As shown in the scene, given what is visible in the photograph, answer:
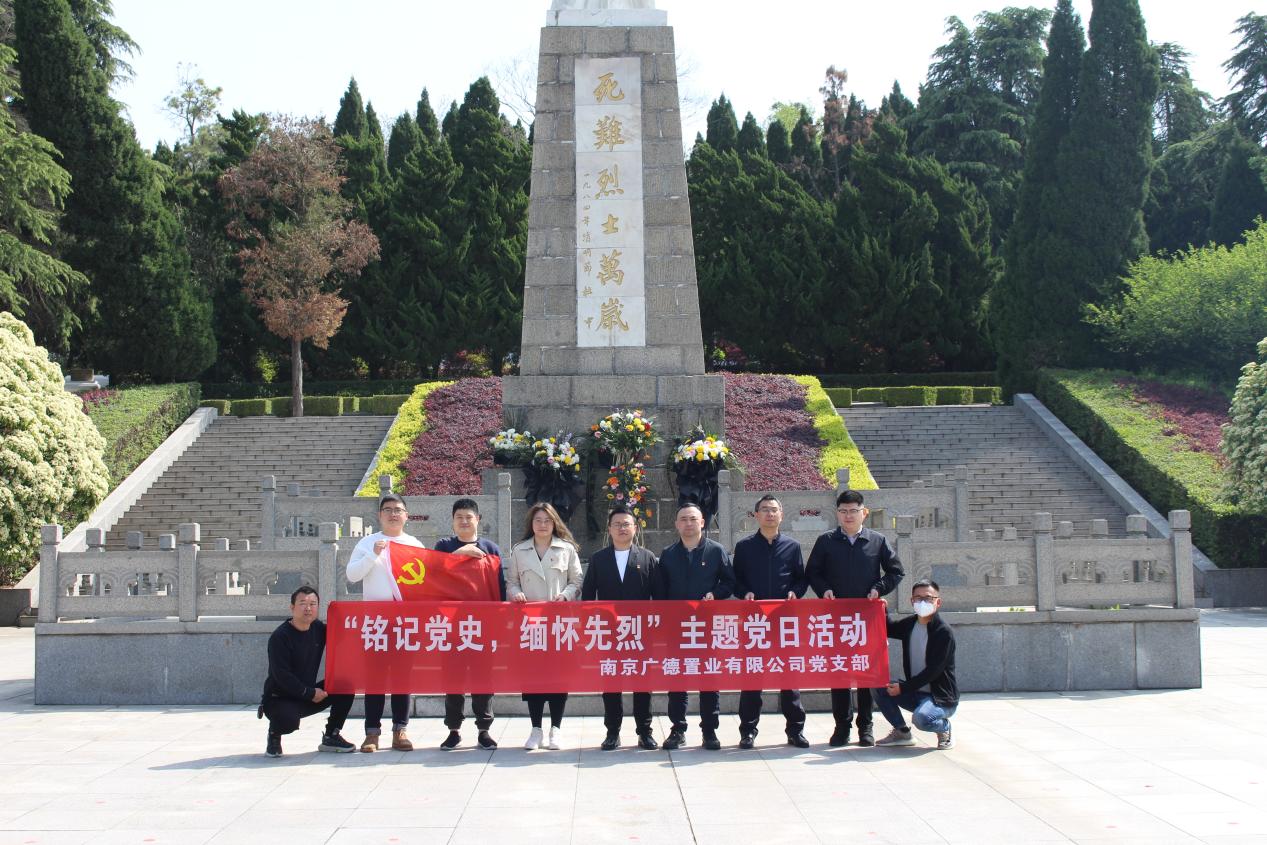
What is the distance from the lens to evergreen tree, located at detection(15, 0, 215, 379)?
70.6 feet

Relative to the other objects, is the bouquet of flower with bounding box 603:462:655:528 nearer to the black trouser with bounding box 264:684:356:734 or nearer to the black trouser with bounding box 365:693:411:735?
the black trouser with bounding box 365:693:411:735

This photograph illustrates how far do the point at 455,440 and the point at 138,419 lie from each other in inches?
199

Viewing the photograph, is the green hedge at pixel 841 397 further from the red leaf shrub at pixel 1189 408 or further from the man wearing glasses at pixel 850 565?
the man wearing glasses at pixel 850 565

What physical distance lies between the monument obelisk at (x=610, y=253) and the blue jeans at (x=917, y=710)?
6589 millimetres

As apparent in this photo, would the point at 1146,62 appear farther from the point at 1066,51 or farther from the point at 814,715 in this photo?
the point at 814,715

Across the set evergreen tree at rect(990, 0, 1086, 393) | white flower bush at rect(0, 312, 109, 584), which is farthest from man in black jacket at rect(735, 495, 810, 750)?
evergreen tree at rect(990, 0, 1086, 393)

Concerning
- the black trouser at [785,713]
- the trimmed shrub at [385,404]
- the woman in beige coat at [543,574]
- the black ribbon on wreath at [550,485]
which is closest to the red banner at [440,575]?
the woman in beige coat at [543,574]

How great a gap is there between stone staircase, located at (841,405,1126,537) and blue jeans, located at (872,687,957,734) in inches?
419

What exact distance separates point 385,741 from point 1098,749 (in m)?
3.45

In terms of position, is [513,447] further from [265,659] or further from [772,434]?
[772,434]

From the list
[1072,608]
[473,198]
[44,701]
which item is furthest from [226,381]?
[1072,608]

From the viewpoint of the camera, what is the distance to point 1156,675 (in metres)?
7.74

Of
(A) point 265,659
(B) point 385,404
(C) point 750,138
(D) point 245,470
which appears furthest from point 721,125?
(A) point 265,659

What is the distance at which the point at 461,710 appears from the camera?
20.9 ft
